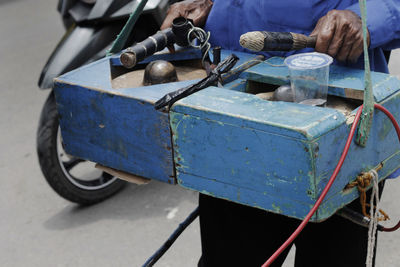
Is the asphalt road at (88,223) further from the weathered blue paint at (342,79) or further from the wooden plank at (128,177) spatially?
the weathered blue paint at (342,79)

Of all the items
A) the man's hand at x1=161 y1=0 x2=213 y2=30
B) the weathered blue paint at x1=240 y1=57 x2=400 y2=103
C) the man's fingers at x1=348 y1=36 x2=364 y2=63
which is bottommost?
the weathered blue paint at x1=240 y1=57 x2=400 y2=103

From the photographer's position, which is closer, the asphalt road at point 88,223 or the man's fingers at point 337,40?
the man's fingers at point 337,40

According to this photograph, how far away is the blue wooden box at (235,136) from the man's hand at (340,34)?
0.07m

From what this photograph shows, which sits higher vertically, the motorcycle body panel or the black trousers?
the motorcycle body panel

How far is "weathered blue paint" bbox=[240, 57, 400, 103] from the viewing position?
1708mm

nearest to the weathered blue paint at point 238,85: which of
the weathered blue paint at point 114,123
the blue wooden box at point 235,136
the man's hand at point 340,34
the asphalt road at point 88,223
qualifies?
the blue wooden box at point 235,136

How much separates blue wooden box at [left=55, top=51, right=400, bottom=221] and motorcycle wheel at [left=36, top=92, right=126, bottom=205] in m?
1.26

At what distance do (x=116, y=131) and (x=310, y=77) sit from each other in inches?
21.8

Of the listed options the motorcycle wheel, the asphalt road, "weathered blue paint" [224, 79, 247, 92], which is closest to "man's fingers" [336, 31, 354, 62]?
"weathered blue paint" [224, 79, 247, 92]

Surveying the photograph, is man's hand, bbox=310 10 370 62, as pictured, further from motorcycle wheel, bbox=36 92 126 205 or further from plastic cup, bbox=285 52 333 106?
motorcycle wheel, bbox=36 92 126 205

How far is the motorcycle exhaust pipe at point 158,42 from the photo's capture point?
1.90 metres

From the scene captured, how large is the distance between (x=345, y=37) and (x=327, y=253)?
0.63 meters

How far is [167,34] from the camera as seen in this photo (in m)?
2.00

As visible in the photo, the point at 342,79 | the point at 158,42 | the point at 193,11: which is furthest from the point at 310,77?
the point at 193,11
